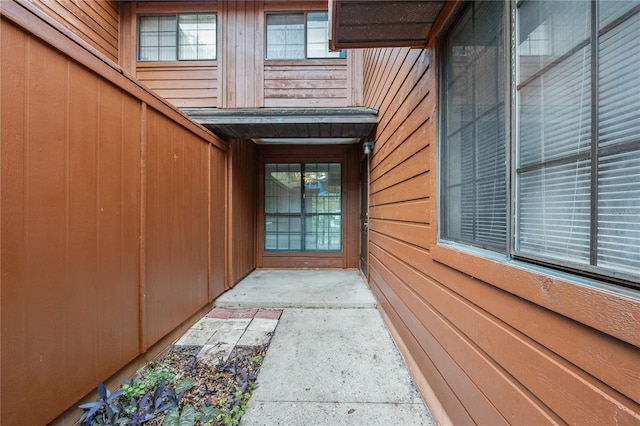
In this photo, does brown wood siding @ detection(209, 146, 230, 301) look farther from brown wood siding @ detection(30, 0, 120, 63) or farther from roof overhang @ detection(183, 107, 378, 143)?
brown wood siding @ detection(30, 0, 120, 63)

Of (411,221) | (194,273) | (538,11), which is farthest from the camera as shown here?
(194,273)

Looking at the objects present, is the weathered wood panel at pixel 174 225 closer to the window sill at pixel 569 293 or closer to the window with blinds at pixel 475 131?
the window with blinds at pixel 475 131

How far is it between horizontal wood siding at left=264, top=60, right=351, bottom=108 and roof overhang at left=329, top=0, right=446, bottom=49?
2101mm

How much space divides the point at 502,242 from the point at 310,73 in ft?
12.1

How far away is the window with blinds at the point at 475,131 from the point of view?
42.4 inches

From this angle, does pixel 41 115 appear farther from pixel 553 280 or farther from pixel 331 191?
pixel 331 191

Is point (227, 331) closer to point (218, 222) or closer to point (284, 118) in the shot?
point (218, 222)

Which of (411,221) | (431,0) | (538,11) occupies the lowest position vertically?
(411,221)

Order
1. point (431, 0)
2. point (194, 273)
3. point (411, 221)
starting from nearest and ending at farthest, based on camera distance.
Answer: point (431, 0)
point (411, 221)
point (194, 273)

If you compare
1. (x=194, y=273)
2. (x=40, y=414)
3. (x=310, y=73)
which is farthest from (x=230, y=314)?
(x=310, y=73)

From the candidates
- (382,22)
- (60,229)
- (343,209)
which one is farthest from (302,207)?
(60,229)

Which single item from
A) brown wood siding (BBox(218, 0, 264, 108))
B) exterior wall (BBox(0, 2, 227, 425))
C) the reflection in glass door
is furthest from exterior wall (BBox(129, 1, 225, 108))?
exterior wall (BBox(0, 2, 227, 425))

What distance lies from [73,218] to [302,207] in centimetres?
373

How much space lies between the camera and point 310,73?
3.84m
